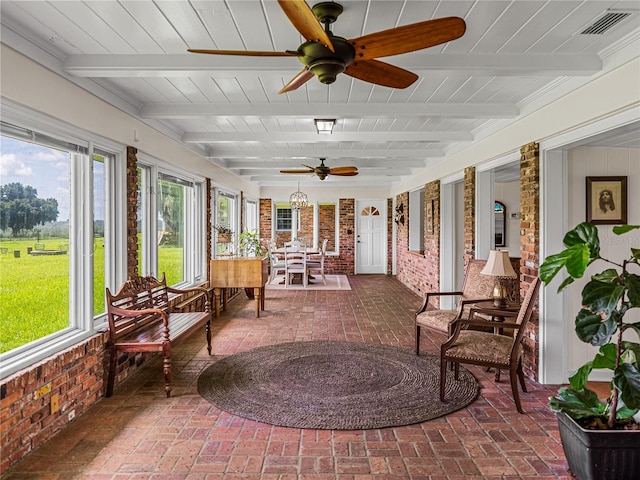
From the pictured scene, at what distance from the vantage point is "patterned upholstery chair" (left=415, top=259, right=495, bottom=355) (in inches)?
146

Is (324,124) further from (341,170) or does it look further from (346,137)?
(341,170)

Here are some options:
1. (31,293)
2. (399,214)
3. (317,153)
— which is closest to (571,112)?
(317,153)

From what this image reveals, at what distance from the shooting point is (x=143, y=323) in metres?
3.57

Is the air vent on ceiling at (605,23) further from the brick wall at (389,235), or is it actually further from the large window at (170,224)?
the brick wall at (389,235)

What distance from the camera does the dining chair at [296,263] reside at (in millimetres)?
8055

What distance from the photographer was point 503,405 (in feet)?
9.72

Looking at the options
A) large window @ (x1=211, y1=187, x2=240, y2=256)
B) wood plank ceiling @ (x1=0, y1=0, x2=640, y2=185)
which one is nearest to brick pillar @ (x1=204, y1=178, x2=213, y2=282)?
large window @ (x1=211, y1=187, x2=240, y2=256)

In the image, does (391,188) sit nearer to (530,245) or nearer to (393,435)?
(530,245)

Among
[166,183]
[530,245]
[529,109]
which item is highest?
[529,109]

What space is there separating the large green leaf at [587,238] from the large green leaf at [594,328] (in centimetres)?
34

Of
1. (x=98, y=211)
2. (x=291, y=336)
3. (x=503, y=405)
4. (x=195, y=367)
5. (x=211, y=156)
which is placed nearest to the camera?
(x=503, y=405)

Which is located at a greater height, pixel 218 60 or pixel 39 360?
pixel 218 60

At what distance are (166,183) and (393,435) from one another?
3838 mm

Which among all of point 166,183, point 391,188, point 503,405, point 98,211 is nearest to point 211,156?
point 166,183
